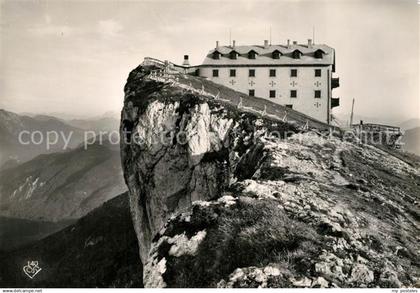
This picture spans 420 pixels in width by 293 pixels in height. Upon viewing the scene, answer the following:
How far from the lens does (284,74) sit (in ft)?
207

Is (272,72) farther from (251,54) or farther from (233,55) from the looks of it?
(233,55)

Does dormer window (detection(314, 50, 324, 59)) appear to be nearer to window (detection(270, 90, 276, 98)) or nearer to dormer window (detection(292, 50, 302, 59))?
dormer window (detection(292, 50, 302, 59))

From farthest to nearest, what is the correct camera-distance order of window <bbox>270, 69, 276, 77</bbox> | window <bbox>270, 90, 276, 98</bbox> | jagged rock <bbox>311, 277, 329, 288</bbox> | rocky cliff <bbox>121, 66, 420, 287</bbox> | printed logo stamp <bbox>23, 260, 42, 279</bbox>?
printed logo stamp <bbox>23, 260, 42, 279</bbox> < window <bbox>270, 69, 276, 77</bbox> < window <bbox>270, 90, 276, 98</bbox> < rocky cliff <bbox>121, 66, 420, 287</bbox> < jagged rock <bbox>311, 277, 329, 288</bbox>

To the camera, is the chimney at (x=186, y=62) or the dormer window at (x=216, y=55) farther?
the chimney at (x=186, y=62)

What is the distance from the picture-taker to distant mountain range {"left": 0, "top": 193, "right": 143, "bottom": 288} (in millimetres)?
63562

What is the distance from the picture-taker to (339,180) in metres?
30.5

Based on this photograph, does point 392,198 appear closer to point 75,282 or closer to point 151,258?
point 151,258

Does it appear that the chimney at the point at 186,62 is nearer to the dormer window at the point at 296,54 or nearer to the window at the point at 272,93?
the window at the point at 272,93

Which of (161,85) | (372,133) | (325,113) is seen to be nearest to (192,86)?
(161,85)

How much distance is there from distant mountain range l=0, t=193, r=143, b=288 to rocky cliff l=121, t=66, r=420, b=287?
10557 mm

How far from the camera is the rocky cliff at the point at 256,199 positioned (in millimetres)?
18016

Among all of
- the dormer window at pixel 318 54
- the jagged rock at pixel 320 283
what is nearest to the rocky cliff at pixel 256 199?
the jagged rock at pixel 320 283

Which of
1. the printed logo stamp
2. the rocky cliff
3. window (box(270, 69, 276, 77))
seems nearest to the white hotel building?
window (box(270, 69, 276, 77))

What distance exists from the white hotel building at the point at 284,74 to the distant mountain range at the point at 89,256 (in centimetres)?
2961
